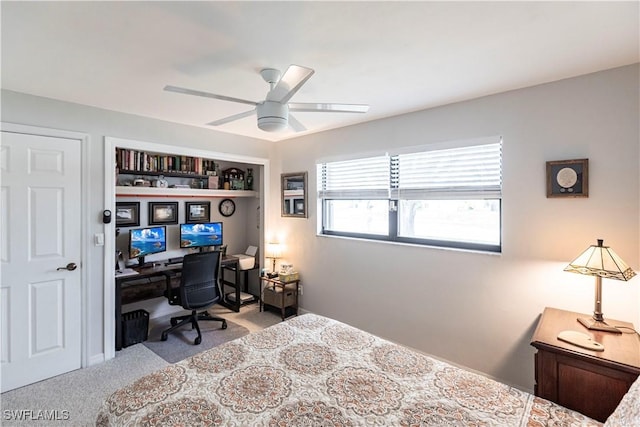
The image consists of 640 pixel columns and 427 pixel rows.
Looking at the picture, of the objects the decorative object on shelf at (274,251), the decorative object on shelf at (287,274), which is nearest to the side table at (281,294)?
the decorative object on shelf at (287,274)

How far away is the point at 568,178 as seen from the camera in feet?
6.91

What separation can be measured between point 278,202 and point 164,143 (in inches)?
63.3

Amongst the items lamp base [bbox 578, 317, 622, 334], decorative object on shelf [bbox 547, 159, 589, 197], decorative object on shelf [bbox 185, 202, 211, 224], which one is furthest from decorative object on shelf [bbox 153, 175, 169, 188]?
lamp base [bbox 578, 317, 622, 334]

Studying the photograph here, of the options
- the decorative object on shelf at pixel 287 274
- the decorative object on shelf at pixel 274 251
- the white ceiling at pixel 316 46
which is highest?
the white ceiling at pixel 316 46

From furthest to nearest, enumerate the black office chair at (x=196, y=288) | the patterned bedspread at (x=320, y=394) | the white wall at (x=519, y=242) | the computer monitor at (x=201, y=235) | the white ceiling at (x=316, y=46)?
the computer monitor at (x=201, y=235), the black office chair at (x=196, y=288), the white wall at (x=519, y=242), the white ceiling at (x=316, y=46), the patterned bedspread at (x=320, y=394)

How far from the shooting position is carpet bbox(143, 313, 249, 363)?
10.2ft

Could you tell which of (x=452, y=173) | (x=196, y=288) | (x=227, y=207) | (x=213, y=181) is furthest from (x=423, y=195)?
(x=227, y=207)

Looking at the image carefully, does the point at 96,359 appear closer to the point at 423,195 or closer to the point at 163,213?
the point at 163,213

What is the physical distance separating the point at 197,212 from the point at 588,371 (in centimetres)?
431

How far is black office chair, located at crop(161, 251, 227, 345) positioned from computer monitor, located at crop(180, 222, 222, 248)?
2.53 feet

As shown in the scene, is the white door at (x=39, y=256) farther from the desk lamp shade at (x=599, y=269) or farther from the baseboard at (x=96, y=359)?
Answer: the desk lamp shade at (x=599, y=269)

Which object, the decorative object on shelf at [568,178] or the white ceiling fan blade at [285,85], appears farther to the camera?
the decorative object on shelf at [568,178]

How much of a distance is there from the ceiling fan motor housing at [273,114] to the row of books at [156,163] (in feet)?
7.48

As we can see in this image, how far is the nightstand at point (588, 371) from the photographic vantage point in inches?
58.2
